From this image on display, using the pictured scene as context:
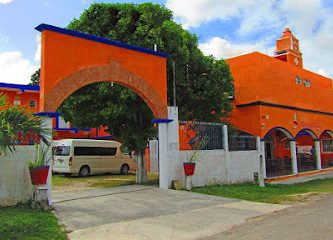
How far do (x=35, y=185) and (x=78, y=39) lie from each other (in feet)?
15.9

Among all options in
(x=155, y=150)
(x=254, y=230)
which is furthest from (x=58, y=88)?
(x=155, y=150)

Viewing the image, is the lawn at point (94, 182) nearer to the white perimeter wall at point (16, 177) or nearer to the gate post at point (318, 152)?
the white perimeter wall at point (16, 177)

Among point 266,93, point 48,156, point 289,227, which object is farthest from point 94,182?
point 289,227

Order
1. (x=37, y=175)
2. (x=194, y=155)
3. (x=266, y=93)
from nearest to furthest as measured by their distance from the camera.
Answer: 1. (x=37, y=175)
2. (x=194, y=155)
3. (x=266, y=93)

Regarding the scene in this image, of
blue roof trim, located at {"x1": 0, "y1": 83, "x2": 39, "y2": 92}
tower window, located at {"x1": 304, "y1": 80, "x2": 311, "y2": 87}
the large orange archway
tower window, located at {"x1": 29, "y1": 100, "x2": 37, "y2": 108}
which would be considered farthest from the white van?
tower window, located at {"x1": 304, "y1": 80, "x2": 311, "y2": 87}

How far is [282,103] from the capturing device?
21.0m

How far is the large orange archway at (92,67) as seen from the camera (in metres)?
10.4

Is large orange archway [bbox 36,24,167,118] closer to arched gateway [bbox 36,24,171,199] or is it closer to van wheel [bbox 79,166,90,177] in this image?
arched gateway [bbox 36,24,171,199]

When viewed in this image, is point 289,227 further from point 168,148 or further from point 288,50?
point 288,50

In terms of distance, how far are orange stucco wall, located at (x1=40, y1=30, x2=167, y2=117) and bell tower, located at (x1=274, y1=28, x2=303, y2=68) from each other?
14.2 meters

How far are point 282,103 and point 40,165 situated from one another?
15720mm

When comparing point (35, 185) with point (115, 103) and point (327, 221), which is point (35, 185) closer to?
point (115, 103)

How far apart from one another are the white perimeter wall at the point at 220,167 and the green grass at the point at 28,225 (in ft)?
20.5

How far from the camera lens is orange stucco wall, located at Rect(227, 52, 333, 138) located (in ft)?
63.6
